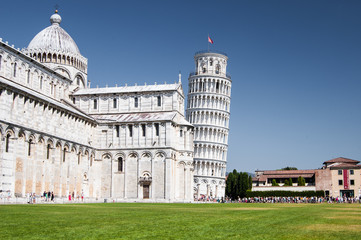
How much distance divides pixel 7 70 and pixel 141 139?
21267 millimetres

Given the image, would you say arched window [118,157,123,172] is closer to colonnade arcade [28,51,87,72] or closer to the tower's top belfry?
colonnade arcade [28,51,87,72]

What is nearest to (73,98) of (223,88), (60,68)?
(60,68)

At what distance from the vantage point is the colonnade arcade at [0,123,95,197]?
46094mm

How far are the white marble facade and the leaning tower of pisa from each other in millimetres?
28057

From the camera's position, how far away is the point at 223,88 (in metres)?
104

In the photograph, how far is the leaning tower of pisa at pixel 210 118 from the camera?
99.2 meters

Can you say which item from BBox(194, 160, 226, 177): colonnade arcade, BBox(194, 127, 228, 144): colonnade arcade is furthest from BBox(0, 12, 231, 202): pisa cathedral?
BBox(194, 160, 226, 177): colonnade arcade

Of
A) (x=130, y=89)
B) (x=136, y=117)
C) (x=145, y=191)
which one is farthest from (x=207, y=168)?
(x=145, y=191)

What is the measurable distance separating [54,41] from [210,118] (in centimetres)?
4186

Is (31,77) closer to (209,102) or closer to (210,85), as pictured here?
(209,102)

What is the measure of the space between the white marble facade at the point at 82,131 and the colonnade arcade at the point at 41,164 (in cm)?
11

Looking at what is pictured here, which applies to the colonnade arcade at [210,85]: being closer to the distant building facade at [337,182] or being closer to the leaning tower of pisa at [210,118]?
the leaning tower of pisa at [210,118]

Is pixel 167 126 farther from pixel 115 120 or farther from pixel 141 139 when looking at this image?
pixel 115 120

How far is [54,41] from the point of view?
239 feet
